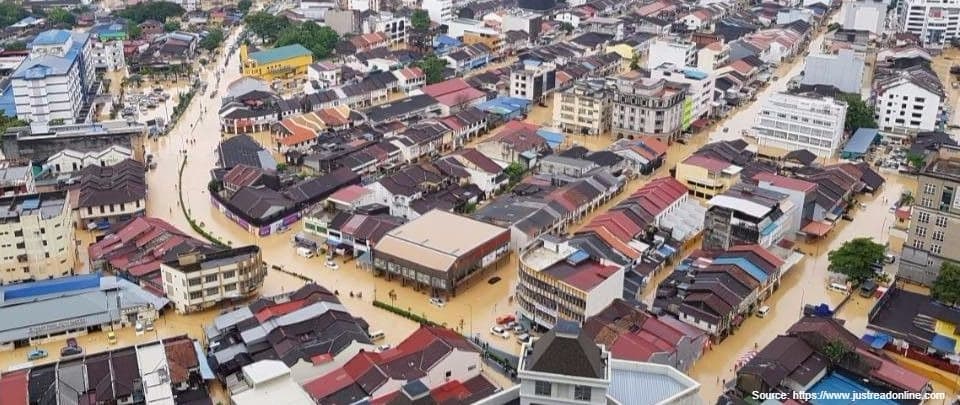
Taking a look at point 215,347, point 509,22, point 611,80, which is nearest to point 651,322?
point 215,347

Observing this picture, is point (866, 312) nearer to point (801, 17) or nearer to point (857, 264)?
point (857, 264)

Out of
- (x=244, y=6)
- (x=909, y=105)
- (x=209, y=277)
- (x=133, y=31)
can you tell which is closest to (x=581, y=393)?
(x=209, y=277)

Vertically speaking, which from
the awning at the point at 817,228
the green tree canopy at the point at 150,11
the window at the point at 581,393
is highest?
the window at the point at 581,393

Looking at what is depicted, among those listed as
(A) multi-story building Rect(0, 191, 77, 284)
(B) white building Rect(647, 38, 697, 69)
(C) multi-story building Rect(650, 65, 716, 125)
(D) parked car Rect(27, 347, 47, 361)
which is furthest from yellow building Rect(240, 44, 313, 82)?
(D) parked car Rect(27, 347, 47, 361)

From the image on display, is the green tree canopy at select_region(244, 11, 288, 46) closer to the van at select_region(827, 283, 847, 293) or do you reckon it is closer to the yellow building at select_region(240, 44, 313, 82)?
the yellow building at select_region(240, 44, 313, 82)

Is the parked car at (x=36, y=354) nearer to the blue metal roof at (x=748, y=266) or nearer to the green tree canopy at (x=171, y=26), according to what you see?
the blue metal roof at (x=748, y=266)

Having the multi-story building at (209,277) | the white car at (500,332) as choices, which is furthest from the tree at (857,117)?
the multi-story building at (209,277)
